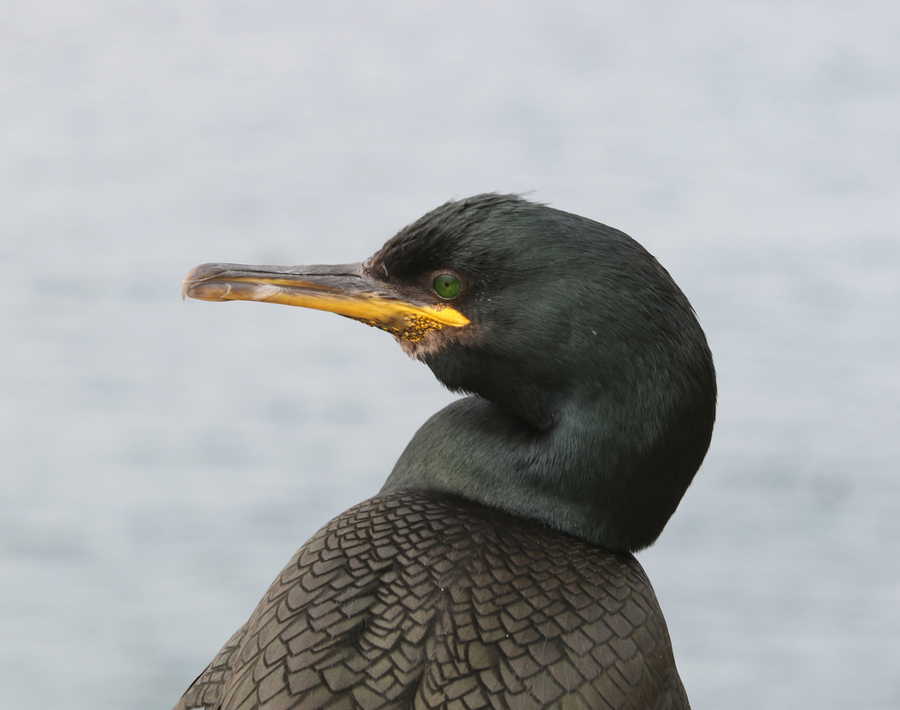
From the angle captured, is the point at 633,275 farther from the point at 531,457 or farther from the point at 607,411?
the point at 531,457

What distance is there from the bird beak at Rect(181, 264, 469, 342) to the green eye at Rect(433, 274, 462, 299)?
89 millimetres

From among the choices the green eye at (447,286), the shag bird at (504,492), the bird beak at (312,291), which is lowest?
the shag bird at (504,492)

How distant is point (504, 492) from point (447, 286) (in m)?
0.51

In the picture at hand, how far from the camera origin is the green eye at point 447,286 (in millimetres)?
2688

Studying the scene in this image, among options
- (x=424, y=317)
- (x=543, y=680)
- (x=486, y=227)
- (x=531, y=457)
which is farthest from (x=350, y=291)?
(x=543, y=680)

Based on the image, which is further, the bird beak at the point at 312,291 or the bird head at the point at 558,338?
the bird beak at the point at 312,291

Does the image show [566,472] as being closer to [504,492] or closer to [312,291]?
[504,492]

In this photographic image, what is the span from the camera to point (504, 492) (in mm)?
2752

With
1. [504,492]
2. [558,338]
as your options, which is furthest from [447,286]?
[504,492]

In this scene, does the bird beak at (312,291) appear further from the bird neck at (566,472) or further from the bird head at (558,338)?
the bird neck at (566,472)

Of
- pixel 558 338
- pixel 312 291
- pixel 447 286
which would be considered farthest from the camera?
pixel 312 291

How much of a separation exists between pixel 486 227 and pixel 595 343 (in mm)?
362

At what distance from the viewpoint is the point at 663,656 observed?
2574mm

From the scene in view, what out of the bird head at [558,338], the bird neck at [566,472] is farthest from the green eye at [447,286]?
the bird neck at [566,472]
